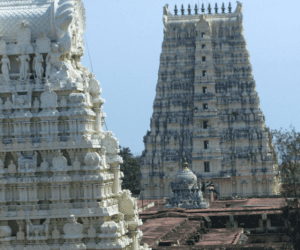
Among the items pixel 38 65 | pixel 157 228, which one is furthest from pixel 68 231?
pixel 157 228

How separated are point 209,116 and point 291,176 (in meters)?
59.4

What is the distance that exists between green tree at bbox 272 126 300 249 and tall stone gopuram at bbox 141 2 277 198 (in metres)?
55.5

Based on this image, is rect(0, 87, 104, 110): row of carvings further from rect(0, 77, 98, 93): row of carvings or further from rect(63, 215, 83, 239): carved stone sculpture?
rect(63, 215, 83, 239): carved stone sculpture

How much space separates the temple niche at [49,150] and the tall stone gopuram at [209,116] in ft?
209

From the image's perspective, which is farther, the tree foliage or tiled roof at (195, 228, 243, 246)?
tiled roof at (195, 228, 243, 246)

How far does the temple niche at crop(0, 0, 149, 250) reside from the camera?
31.0m

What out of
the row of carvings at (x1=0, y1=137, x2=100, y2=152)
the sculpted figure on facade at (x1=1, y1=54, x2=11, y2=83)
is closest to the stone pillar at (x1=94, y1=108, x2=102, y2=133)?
the row of carvings at (x1=0, y1=137, x2=100, y2=152)

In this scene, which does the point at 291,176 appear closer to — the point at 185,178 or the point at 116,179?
the point at 116,179

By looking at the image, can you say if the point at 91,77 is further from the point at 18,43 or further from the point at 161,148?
the point at 161,148

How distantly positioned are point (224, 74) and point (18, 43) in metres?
68.6

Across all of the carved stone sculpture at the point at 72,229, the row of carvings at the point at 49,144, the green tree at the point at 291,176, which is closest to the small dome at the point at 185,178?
the green tree at the point at 291,176

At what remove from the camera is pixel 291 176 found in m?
37.6

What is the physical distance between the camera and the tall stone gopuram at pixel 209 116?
96.0 metres

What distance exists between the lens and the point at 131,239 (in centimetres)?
3275
